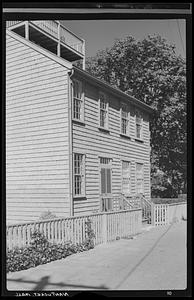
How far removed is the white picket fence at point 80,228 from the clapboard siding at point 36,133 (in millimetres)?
92

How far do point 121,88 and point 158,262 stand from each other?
5.27ft

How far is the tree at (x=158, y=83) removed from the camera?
2.95 meters

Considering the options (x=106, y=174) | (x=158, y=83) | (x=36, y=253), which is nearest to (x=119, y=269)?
(x=36, y=253)

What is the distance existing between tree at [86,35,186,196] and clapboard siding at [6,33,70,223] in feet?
1.43

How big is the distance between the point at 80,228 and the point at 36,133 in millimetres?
934

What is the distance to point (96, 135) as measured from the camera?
3160mm

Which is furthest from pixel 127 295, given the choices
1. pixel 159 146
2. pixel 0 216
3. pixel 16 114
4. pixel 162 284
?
pixel 16 114

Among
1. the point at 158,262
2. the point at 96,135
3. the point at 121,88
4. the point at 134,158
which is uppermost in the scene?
the point at 121,88

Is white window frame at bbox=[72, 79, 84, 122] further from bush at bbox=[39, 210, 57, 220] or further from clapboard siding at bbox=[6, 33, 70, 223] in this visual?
bush at bbox=[39, 210, 57, 220]

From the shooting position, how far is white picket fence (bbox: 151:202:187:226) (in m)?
2.89

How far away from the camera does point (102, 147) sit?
3.20 meters

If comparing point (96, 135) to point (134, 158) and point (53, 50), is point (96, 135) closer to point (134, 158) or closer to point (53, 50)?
point (134, 158)

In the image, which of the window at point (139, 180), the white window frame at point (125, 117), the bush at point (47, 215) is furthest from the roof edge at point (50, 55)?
the bush at point (47, 215)

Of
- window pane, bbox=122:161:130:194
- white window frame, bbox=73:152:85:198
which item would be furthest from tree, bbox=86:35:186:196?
white window frame, bbox=73:152:85:198
